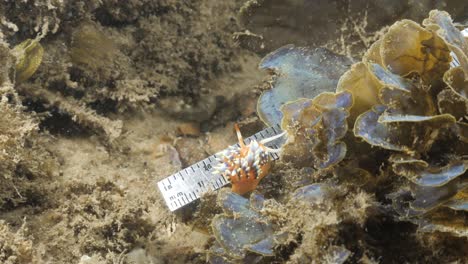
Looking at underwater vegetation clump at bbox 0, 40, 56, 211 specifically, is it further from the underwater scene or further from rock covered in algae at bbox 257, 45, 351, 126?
rock covered in algae at bbox 257, 45, 351, 126

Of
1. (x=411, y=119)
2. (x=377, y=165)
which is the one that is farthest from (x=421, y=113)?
(x=377, y=165)

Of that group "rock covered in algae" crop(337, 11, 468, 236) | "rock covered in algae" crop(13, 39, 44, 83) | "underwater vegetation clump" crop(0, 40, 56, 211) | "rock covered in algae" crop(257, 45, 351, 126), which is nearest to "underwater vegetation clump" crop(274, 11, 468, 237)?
"rock covered in algae" crop(337, 11, 468, 236)

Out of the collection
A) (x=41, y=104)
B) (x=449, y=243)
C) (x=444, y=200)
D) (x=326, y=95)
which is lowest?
(x=449, y=243)

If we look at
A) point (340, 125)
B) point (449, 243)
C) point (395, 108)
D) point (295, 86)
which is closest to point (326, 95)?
point (340, 125)

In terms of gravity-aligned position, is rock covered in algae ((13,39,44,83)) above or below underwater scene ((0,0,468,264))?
above

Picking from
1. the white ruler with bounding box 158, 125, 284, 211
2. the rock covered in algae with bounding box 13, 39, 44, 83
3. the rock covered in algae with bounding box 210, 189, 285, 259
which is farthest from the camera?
the rock covered in algae with bounding box 13, 39, 44, 83

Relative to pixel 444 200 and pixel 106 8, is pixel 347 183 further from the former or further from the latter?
pixel 106 8

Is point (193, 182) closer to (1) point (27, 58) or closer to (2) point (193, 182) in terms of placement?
(2) point (193, 182)

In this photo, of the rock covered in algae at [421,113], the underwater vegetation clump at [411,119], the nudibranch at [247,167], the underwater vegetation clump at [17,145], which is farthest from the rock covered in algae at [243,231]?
the underwater vegetation clump at [17,145]
